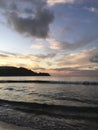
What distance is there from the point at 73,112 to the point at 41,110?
2.85m

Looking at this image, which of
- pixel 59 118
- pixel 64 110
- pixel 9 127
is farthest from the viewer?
pixel 64 110

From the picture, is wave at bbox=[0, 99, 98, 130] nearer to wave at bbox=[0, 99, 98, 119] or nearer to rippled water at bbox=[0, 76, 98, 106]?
wave at bbox=[0, 99, 98, 119]

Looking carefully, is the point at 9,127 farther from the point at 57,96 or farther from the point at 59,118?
the point at 57,96

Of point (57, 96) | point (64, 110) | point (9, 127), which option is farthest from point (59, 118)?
point (57, 96)

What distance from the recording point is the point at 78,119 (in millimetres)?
14805

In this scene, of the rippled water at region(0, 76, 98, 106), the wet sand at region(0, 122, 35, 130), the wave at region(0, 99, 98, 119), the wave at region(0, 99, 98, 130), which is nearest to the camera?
the wet sand at region(0, 122, 35, 130)

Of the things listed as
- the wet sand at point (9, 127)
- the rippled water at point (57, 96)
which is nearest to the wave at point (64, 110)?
the rippled water at point (57, 96)

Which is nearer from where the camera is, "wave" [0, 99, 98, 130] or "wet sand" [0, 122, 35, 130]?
"wet sand" [0, 122, 35, 130]

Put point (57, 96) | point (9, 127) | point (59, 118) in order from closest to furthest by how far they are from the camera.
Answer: point (9, 127), point (59, 118), point (57, 96)

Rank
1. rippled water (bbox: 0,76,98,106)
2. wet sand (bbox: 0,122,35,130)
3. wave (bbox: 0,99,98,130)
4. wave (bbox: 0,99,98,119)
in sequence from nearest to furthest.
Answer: wet sand (bbox: 0,122,35,130) < wave (bbox: 0,99,98,130) < wave (bbox: 0,99,98,119) < rippled water (bbox: 0,76,98,106)

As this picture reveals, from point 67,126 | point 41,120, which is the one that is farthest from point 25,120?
point 67,126

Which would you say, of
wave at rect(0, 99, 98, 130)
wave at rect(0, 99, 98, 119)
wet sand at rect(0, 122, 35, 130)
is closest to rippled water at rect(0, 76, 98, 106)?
wave at rect(0, 99, 98, 119)

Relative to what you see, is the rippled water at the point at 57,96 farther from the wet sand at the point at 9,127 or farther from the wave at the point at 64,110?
the wet sand at the point at 9,127

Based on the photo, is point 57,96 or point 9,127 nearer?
point 9,127
